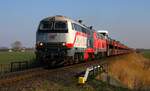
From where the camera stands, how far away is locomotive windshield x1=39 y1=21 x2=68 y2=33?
2736 cm

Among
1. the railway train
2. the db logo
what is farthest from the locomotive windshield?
the db logo

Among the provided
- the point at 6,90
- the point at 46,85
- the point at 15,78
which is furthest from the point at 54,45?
the point at 6,90

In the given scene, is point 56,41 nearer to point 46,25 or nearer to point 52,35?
point 52,35

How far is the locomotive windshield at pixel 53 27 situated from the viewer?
27359 mm

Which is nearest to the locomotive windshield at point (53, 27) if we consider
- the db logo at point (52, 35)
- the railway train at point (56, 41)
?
the railway train at point (56, 41)

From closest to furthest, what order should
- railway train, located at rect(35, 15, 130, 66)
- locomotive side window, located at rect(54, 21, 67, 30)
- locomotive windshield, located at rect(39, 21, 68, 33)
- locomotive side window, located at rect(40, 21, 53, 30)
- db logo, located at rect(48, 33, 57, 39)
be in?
railway train, located at rect(35, 15, 130, 66) < db logo, located at rect(48, 33, 57, 39) < locomotive windshield, located at rect(39, 21, 68, 33) < locomotive side window, located at rect(54, 21, 67, 30) < locomotive side window, located at rect(40, 21, 53, 30)

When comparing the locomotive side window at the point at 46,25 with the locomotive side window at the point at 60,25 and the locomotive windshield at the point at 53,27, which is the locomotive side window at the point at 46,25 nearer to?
the locomotive windshield at the point at 53,27

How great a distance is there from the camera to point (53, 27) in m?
27.6

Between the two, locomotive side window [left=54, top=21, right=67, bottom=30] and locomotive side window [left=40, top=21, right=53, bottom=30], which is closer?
locomotive side window [left=54, top=21, right=67, bottom=30]

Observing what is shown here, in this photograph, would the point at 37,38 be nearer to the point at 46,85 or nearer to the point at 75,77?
the point at 75,77

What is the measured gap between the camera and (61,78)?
20125 millimetres

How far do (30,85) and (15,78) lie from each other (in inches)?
116

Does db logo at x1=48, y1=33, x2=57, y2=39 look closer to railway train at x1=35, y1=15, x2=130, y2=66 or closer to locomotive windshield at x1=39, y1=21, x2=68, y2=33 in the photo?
railway train at x1=35, y1=15, x2=130, y2=66

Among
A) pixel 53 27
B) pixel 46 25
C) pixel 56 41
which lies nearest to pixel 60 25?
pixel 53 27
